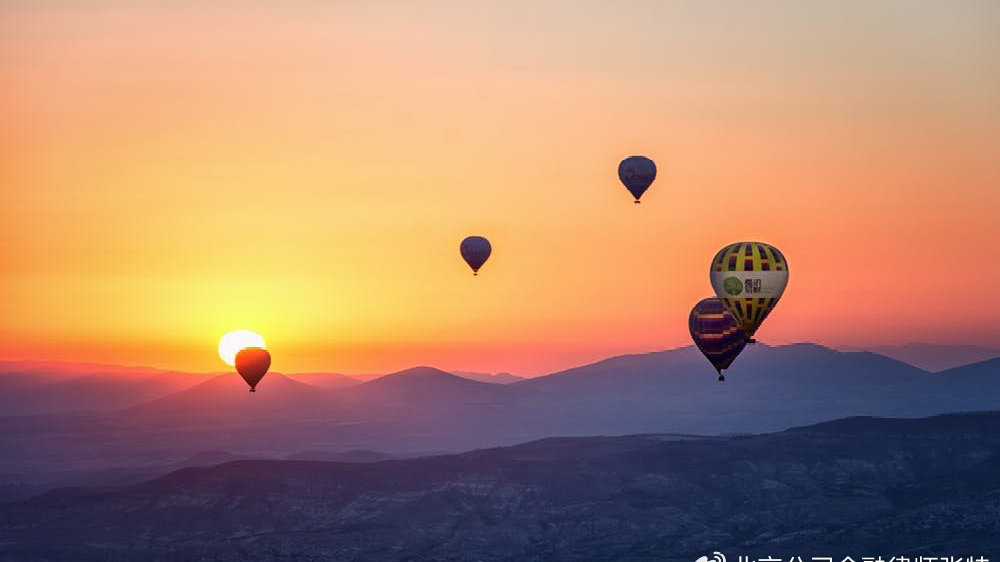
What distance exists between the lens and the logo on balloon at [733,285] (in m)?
177

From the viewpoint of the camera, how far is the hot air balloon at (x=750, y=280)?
17625 cm

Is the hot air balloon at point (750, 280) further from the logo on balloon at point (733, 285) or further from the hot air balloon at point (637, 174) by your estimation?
the hot air balloon at point (637, 174)

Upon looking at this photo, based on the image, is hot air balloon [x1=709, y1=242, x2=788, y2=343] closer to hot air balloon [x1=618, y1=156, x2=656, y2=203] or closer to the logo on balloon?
the logo on balloon

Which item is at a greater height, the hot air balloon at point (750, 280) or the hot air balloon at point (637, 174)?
the hot air balloon at point (637, 174)

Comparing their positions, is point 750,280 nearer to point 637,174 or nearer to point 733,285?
point 733,285

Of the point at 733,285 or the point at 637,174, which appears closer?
the point at 733,285

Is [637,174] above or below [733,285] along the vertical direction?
above

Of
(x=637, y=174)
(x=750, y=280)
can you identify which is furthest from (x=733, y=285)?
(x=637, y=174)

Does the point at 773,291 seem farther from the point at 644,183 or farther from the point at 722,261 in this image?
the point at 644,183

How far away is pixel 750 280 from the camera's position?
579 feet

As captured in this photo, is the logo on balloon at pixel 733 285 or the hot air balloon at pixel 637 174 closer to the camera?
the logo on balloon at pixel 733 285

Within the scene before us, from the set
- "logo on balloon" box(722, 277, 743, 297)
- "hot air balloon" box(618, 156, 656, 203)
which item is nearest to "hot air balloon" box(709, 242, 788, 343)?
"logo on balloon" box(722, 277, 743, 297)

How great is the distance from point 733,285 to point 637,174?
25.5 meters

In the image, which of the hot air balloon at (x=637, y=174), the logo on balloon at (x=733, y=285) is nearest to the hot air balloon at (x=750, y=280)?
the logo on balloon at (x=733, y=285)
